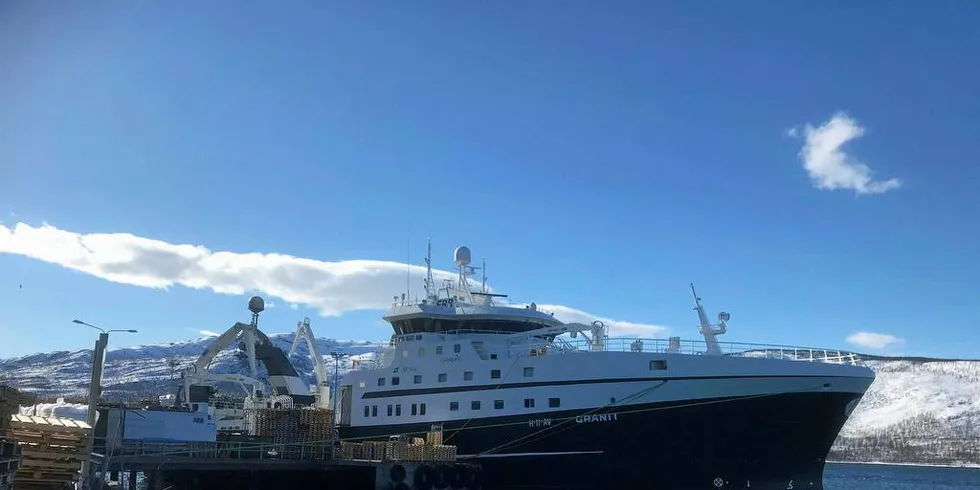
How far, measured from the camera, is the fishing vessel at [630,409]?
27734mm

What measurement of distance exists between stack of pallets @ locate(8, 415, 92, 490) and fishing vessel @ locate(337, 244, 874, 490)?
15.0m

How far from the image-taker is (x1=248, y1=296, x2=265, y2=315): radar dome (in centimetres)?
4853

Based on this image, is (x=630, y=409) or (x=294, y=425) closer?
(x=630, y=409)

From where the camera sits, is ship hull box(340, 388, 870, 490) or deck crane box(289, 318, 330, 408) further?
deck crane box(289, 318, 330, 408)

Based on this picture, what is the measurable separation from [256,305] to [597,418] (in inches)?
1065

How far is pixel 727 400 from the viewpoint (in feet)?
90.9

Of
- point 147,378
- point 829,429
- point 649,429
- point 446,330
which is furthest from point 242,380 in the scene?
point 147,378

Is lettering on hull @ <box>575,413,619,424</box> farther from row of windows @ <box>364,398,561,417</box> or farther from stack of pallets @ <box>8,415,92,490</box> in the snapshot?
stack of pallets @ <box>8,415,92,490</box>

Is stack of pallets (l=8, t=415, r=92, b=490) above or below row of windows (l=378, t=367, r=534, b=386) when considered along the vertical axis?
below

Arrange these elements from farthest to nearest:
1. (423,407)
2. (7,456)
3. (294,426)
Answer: (294,426) → (423,407) → (7,456)

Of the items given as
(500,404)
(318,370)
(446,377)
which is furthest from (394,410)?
(318,370)

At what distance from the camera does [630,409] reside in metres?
28.5

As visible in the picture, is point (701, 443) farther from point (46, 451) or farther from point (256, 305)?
point (256, 305)

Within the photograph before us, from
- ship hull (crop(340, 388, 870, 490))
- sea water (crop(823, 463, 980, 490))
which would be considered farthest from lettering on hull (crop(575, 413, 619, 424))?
sea water (crop(823, 463, 980, 490))
